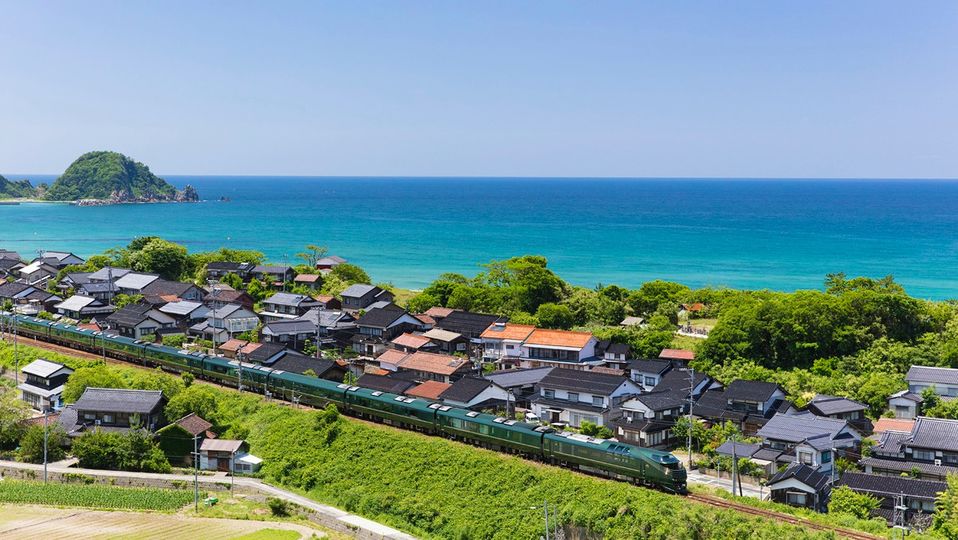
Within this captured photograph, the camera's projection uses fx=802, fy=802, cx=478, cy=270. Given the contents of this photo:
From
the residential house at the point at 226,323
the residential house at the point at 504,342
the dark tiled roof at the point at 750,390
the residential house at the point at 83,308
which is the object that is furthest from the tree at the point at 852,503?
the residential house at the point at 83,308

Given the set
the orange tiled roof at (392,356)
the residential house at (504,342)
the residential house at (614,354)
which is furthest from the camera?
the residential house at (504,342)

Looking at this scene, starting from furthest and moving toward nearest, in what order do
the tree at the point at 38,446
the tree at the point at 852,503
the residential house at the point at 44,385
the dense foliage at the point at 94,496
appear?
the residential house at the point at 44,385, the tree at the point at 38,446, the dense foliage at the point at 94,496, the tree at the point at 852,503

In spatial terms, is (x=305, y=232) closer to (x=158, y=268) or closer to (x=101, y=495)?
(x=158, y=268)

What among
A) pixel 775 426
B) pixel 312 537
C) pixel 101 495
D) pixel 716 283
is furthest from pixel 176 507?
pixel 716 283

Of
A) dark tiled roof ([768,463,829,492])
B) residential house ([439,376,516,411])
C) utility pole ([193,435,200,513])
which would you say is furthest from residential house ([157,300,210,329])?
dark tiled roof ([768,463,829,492])

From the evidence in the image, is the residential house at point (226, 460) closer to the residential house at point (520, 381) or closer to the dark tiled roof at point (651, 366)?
the residential house at point (520, 381)

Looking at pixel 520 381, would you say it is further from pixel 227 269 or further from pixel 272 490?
pixel 227 269

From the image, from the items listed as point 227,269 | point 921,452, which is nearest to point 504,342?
point 921,452
